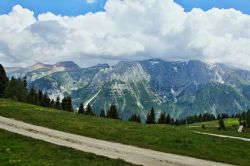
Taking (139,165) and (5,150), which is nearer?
(139,165)

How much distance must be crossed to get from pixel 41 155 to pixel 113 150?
746 centimetres

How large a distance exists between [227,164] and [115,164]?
11090 millimetres

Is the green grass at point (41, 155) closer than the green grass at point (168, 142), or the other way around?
the green grass at point (41, 155)

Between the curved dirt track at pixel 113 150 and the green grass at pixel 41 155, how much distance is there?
6.79 ft

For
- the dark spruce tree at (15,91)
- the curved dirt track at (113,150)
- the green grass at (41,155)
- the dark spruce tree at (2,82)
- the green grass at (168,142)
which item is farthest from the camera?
the dark spruce tree at (2,82)

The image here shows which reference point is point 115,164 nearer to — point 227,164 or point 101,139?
point 227,164

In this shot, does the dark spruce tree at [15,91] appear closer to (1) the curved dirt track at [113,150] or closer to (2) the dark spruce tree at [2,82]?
(2) the dark spruce tree at [2,82]

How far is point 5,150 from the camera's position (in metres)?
31.5

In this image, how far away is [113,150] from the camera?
35.3 m

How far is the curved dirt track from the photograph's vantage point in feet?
105

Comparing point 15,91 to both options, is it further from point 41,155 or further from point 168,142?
point 41,155

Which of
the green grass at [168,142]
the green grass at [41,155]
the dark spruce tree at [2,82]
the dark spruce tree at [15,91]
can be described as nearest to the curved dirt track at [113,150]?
the green grass at [41,155]

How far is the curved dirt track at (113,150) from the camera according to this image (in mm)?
31906

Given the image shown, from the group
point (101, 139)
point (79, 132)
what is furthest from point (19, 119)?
point (101, 139)
